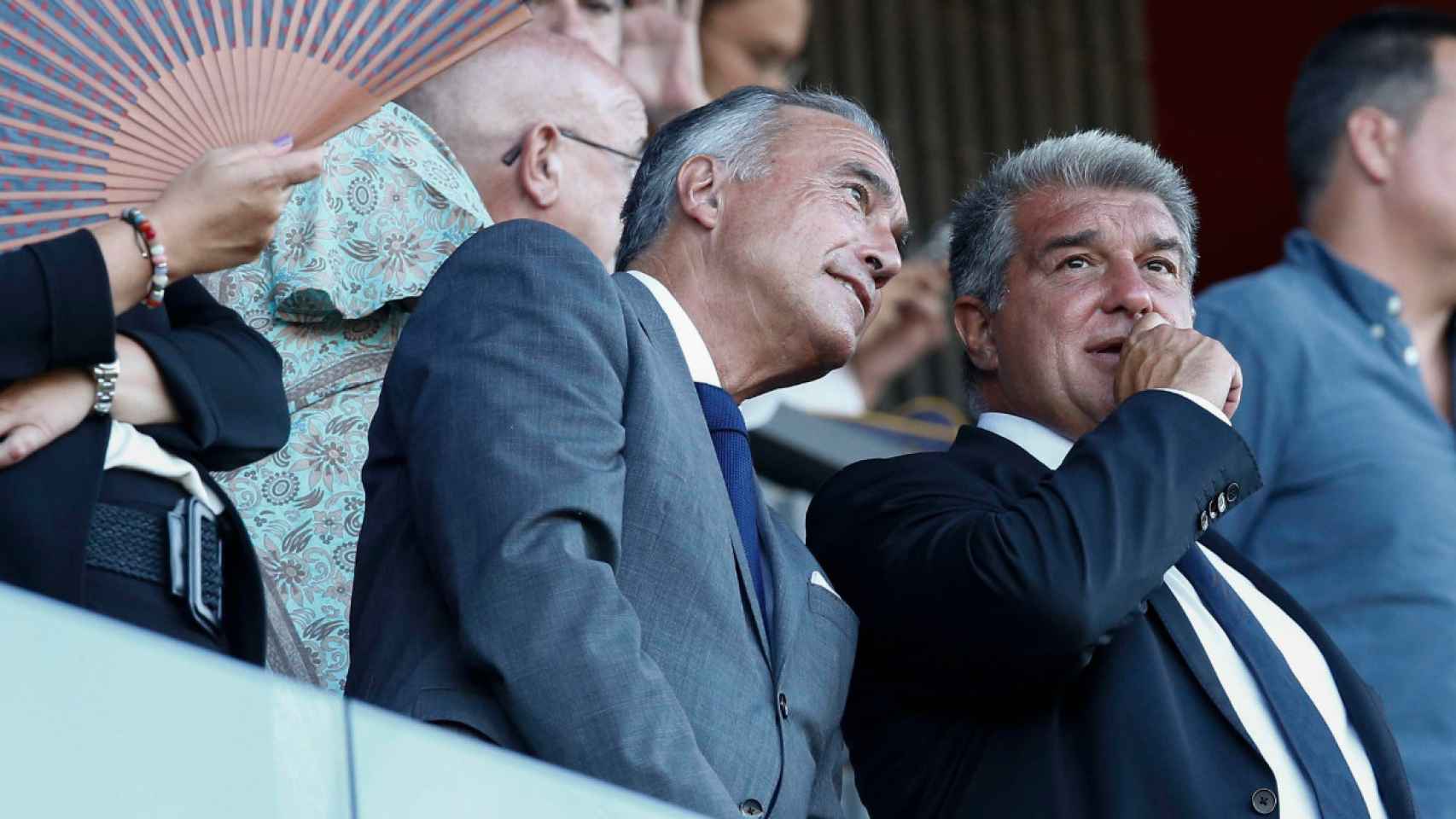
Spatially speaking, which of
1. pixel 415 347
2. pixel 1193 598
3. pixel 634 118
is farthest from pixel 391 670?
pixel 634 118

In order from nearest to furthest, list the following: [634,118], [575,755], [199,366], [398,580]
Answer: [575,755]
[398,580]
[199,366]
[634,118]

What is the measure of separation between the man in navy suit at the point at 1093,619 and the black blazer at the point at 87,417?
26.7 inches

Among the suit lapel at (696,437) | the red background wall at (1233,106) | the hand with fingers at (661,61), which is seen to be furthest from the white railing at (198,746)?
the red background wall at (1233,106)

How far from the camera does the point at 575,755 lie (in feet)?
7.86

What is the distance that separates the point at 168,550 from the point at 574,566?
0.50 m

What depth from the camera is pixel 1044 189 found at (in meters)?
3.41

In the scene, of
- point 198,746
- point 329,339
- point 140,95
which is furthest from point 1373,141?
point 198,746

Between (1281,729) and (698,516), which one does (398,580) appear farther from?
(1281,729)

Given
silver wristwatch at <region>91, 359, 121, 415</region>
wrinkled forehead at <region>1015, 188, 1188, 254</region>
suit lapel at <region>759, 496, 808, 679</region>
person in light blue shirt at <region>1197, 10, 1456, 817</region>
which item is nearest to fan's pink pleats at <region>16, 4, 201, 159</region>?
silver wristwatch at <region>91, 359, 121, 415</region>

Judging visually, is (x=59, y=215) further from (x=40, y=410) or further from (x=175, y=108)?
(x=40, y=410)

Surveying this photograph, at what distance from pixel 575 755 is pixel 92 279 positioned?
728mm

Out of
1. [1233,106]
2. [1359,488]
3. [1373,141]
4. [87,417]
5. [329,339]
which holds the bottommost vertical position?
[1233,106]

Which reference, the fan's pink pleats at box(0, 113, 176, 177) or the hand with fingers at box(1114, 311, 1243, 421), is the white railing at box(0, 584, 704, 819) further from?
the hand with fingers at box(1114, 311, 1243, 421)

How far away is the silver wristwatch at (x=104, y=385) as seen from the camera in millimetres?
2695
